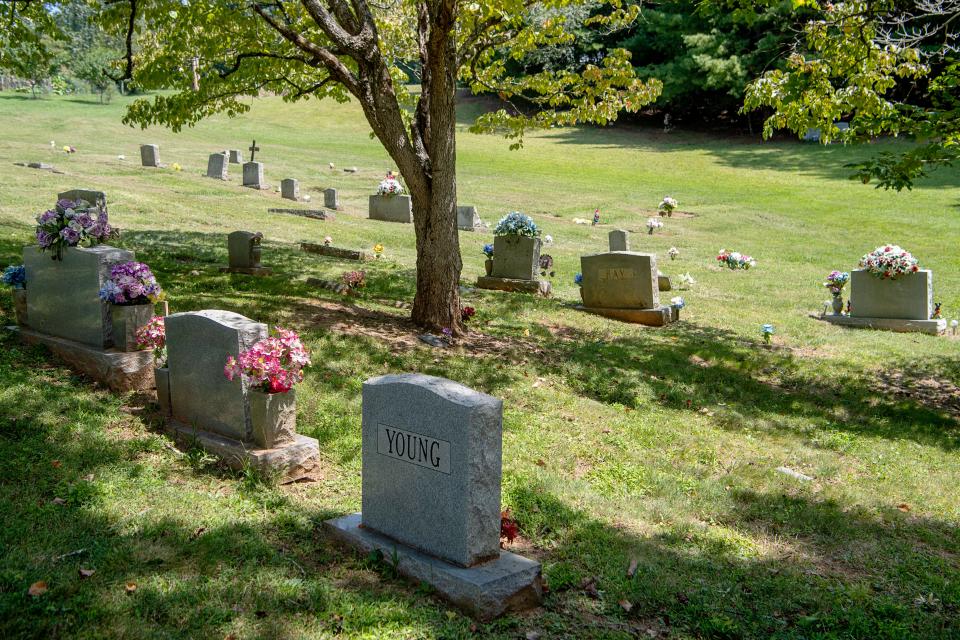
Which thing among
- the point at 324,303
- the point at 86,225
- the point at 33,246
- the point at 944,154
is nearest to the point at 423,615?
the point at 86,225

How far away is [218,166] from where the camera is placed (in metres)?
30.8

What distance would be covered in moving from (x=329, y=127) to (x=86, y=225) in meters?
53.8

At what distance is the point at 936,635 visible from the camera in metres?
4.94

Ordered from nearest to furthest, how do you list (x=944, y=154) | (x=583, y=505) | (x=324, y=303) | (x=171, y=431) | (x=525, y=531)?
(x=525, y=531) < (x=583, y=505) < (x=171, y=431) < (x=944, y=154) < (x=324, y=303)

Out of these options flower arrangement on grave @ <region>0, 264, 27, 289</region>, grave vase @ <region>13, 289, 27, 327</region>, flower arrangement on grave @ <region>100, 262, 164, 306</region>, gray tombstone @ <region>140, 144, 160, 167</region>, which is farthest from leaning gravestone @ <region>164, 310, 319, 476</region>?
gray tombstone @ <region>140, 144, 160, 167</region>

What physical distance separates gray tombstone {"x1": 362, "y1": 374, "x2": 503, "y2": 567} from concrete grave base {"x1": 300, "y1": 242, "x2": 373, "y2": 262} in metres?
12.9

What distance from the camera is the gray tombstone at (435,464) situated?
4.82 meters

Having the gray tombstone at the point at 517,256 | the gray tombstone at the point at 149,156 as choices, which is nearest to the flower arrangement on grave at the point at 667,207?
the gray tombstone at the point at 517,256

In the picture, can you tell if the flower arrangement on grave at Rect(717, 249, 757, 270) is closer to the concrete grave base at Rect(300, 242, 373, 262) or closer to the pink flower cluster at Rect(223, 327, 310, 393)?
the concrete grave base at Rect(300, 242, 373, 262)

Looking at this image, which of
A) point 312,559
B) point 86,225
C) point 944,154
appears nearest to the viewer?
point 312,559

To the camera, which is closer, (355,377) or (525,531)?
(525,531)

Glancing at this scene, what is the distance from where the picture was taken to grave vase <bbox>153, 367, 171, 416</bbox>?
7.33 m

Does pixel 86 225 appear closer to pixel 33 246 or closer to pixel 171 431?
pixel 33 246

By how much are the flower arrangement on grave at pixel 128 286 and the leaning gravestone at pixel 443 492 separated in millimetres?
3739
